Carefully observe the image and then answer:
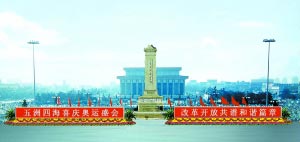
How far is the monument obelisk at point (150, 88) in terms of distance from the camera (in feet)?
163

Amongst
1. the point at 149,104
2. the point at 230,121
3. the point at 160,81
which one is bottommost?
the point at 230,121

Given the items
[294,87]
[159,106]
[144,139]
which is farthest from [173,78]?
[144,139]

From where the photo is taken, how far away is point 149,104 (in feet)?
165

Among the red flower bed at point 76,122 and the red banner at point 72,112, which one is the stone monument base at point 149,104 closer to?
the red flower bed at point 76,122

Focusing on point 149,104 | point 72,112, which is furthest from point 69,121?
point 149,104

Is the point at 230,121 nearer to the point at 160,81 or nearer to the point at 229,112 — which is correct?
the point at 229,112

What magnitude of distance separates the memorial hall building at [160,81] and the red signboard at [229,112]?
119885mm

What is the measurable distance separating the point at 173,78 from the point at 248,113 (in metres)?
123

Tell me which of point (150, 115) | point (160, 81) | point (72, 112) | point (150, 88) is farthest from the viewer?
point (160, 81)

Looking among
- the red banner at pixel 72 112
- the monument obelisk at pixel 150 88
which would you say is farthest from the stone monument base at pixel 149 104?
the red banner at pixel 72 112

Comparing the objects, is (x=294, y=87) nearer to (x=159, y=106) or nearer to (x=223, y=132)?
(x=159, y=106)

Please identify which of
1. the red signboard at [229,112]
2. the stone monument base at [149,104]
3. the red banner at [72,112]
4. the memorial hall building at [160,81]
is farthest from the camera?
the memorial hall building at [160,81]

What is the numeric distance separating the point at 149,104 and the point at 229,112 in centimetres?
1097

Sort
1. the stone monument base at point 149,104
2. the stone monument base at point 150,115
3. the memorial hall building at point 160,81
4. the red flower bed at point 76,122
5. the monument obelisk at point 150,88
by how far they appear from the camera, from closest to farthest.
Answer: the red flower bed at point 76,122
the stone monument base at point 150,115
the monument obelisk at point 150,88
the stone monument base at point 149,104
the memorial hall building at point 160,81
